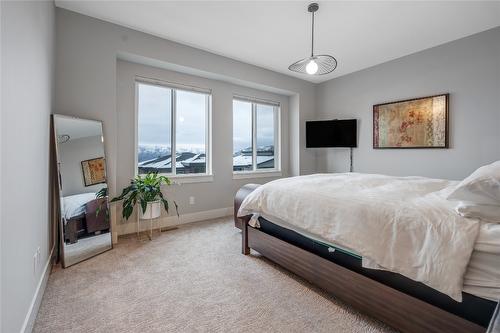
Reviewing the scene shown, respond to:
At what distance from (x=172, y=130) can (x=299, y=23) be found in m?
2.39

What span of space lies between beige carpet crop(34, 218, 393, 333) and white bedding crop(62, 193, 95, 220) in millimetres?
515

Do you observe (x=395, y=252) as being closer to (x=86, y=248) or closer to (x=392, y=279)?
(x=392, y=279)

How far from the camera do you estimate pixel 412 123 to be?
3852 mm

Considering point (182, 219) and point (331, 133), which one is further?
point (331, 133)

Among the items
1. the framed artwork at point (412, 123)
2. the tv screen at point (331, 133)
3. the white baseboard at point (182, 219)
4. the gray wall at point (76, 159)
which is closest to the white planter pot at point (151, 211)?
the white baseboard at point (182, 219)

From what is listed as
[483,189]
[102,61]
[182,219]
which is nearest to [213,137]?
[182,219]

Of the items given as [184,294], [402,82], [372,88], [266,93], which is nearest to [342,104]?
[372,88]

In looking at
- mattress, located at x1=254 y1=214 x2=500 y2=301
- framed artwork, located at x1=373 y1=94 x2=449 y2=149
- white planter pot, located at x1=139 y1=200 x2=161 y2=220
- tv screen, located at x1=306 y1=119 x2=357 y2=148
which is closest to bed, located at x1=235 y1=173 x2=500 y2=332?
mattress, located at x1=254 y1=214 x2=500 y2=301

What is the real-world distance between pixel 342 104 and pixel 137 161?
13.1 feet

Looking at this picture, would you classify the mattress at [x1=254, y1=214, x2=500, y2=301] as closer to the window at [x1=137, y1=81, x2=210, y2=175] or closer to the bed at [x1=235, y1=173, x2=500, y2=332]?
the bed at [x1=235, y1=173, x2=500, y2=332]

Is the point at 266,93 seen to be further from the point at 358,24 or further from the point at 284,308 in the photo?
the point at 284,308

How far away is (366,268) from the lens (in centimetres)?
154

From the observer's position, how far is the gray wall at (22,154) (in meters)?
1.13

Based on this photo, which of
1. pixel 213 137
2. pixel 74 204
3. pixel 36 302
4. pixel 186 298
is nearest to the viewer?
pixel 36 302
